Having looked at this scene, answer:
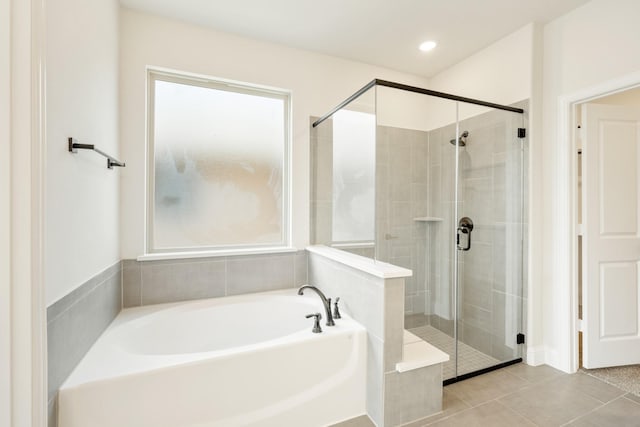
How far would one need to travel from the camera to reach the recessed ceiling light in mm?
2517

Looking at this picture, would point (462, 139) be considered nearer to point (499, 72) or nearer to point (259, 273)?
point (499, 72)

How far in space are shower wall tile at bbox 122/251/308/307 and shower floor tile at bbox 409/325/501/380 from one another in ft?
3.61

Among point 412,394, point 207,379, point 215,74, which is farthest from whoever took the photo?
point 215,74

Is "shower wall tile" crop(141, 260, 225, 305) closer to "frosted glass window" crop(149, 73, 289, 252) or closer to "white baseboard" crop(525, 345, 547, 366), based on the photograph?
"frosted glass window" crop(149, 73, 289, 252)

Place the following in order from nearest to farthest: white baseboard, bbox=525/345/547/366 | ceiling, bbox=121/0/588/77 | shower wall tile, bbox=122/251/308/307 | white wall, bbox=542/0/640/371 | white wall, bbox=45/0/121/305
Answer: white wall, bbox=45/0/121/305 → white wall, bbox=542/0/640/371 → ceiling, bbox=121/0/588/77 → shower wall tile, bbox=122/251/308/307 → white baseboard, bbox=525/345/547/366

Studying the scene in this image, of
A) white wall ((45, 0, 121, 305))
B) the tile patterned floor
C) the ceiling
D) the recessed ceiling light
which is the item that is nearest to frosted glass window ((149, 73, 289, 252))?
white wall ((45, 0, 121, 305))

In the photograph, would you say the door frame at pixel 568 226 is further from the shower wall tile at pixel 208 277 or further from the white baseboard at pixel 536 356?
the shower wall tile at pixel 208 277

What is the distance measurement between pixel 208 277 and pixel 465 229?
218cm

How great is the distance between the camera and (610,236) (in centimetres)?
219

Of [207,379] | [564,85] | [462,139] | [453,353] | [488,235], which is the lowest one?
[453,353]

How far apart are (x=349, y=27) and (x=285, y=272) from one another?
2.10 m

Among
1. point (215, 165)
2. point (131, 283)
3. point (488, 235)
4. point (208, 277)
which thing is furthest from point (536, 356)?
point (131, 283)

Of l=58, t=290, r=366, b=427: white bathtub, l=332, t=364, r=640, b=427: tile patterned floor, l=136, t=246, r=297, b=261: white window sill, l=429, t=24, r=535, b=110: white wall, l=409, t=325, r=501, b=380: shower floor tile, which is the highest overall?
l=429, t=24, r=535, b=110: white wall

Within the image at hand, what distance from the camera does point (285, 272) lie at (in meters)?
2.58
